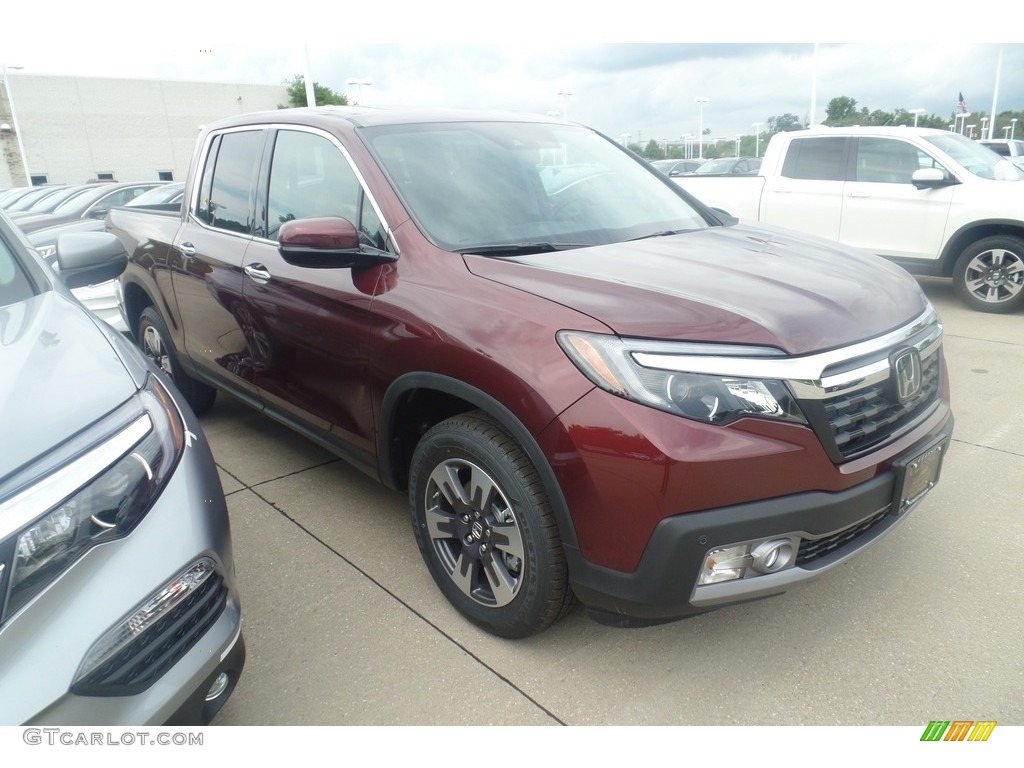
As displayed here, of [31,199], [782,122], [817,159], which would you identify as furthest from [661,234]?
[782,122]

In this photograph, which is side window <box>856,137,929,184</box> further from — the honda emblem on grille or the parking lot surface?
the honda emblem on grille

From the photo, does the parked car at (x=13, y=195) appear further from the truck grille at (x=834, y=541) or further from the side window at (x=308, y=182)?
the truck grille at (x=834, y=541)

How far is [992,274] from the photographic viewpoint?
7.05 meters

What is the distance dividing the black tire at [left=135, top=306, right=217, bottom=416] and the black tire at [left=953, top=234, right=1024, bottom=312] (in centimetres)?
686

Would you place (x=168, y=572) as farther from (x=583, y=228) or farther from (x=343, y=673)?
(x=583, y=228)

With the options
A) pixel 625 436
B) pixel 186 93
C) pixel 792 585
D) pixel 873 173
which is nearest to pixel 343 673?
pixel 625 436

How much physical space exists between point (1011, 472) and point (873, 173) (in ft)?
16.5

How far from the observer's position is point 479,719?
7.16ft

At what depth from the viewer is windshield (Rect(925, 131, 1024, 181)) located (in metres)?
7.30

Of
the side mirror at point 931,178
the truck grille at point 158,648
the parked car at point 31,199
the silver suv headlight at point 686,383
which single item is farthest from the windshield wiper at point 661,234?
the parked car at point 31,199

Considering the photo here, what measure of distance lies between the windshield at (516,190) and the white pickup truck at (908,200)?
4.09m

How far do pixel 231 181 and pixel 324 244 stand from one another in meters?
1.46

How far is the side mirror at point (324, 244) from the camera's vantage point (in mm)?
2557
